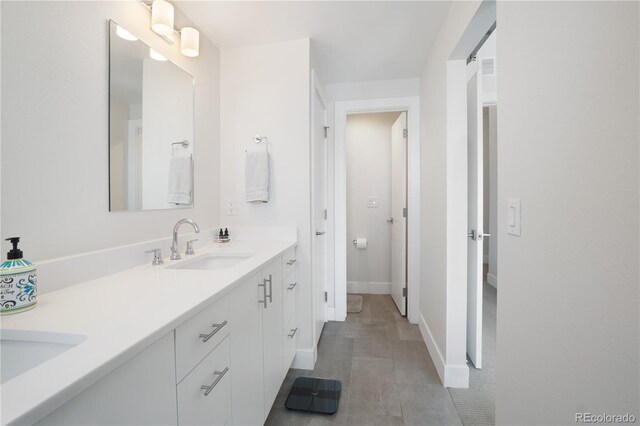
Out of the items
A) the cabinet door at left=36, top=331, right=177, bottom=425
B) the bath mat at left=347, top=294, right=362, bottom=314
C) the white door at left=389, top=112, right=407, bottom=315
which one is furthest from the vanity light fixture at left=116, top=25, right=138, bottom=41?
the bath mat at left=347, top=294, right=362, bottom=314

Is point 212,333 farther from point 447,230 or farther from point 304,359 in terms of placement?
point 447,230

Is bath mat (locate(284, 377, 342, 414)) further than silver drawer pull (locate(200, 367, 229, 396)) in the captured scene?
Yes

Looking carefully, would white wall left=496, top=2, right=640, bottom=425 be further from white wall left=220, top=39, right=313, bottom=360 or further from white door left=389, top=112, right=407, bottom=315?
white door left=389, top=112, right=407, bottom=315

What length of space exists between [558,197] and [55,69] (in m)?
1.66

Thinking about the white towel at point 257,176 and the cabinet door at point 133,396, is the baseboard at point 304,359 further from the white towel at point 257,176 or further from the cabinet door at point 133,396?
the cabinet door at point 133,396

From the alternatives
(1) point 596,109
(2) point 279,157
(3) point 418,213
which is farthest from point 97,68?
(3) point 418,213

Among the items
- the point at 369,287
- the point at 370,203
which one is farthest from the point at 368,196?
the point at 369,287

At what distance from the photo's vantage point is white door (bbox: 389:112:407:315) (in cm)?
274

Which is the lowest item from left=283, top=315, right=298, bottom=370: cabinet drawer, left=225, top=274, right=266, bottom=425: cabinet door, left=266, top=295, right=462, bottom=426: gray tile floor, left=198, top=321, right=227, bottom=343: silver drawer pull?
left=266, top=295, right=462, bottom=426: gray tile floor

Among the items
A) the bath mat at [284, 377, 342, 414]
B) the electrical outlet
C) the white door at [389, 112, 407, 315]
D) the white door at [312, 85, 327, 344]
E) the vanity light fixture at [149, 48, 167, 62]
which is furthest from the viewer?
the white door at [389, 112, 407, 315]

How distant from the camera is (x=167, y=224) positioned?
1528 millimetres

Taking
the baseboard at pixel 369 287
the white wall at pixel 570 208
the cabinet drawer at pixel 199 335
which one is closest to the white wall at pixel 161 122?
the cabinet drawer at pixel 199 335

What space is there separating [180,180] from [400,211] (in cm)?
207

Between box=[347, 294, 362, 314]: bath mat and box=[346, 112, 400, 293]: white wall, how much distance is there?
0.16 metres
